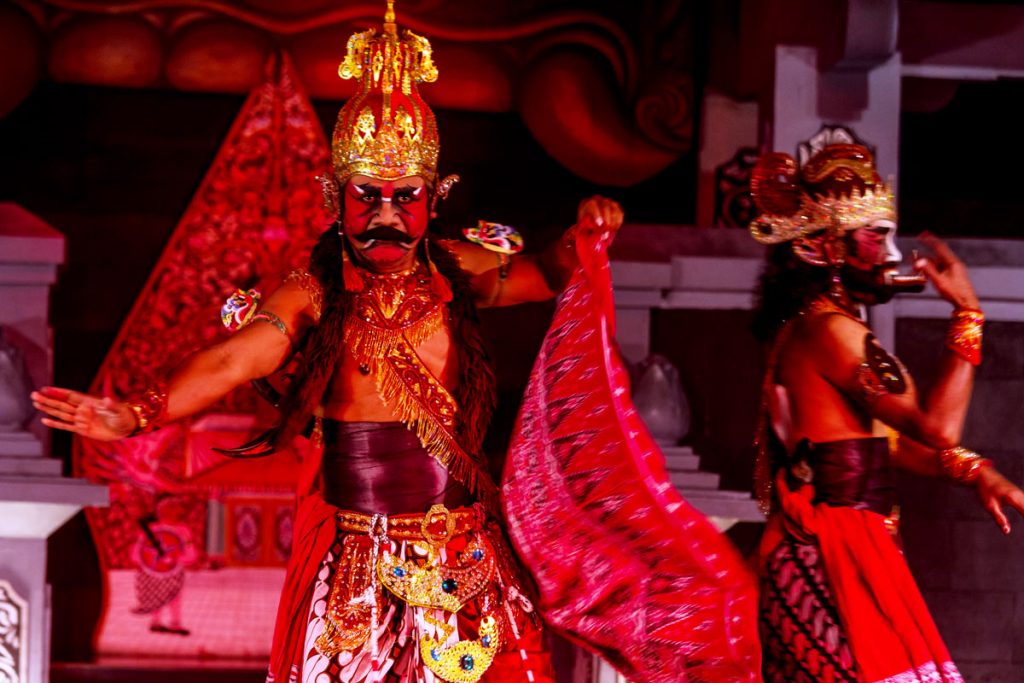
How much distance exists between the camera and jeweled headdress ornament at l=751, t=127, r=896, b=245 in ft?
10.6

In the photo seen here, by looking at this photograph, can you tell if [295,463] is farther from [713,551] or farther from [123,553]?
[713,551]

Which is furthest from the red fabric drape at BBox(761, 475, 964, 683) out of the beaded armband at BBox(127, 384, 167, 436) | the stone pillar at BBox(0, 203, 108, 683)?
the stone pillar at BBox(0, 203, 108, 683)

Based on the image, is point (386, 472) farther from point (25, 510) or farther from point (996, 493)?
point (996, 493)

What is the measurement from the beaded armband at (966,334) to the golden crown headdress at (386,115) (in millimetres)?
1199

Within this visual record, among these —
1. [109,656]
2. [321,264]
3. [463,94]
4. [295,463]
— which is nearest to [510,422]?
[295,463]

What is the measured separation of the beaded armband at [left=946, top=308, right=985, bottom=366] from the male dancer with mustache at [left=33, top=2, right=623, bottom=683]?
2.58ft

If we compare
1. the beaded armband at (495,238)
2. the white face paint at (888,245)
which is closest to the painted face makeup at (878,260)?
the white face paint at (888,245)

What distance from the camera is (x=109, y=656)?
493 centimetres

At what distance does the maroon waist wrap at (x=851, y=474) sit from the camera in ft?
10.2

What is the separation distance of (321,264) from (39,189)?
2.28 metres

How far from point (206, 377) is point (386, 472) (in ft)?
1.41

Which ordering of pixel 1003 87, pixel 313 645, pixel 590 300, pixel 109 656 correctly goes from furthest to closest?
1. pixel 1003 87
2. pixel 109 656
3. pixel 590 300
4. pixel 313 645

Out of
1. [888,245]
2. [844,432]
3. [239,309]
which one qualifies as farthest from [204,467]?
[888,245]

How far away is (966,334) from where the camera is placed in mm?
3131
